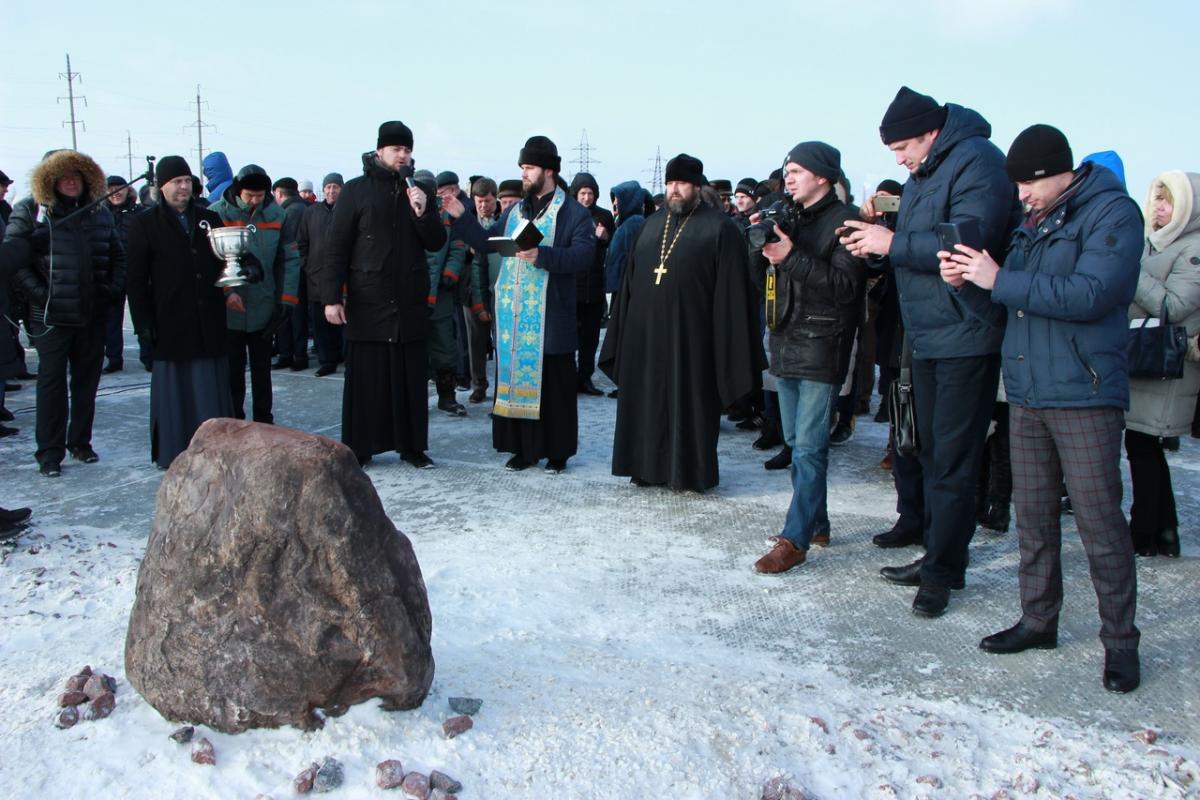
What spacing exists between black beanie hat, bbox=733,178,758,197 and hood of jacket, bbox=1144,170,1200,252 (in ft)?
16.4

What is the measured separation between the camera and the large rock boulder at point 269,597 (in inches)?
113

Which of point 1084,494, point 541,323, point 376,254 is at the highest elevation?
point 376,254

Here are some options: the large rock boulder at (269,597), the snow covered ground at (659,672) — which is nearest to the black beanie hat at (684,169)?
the snow covered ground at (659,672)

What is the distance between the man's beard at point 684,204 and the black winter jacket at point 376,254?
153 centimetres

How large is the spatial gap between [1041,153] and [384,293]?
392 centimetres

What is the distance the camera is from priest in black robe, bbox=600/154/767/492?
5.49 metres

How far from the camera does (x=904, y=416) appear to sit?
439 cm

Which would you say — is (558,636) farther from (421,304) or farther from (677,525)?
(421,304)

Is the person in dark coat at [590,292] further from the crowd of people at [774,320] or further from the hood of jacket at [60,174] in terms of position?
the hood of jacket at [60,174]

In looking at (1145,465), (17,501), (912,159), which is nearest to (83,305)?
(17,501)

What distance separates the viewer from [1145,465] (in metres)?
4.64

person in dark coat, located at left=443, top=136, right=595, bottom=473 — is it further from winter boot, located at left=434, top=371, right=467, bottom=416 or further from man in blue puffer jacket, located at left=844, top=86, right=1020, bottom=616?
man in blue puffer jacket, located at left=844, top=86, right=1020, bottom=616

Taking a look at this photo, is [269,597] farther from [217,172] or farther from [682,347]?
[217,172]

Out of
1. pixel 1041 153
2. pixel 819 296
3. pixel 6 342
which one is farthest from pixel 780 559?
pixel 6 342
